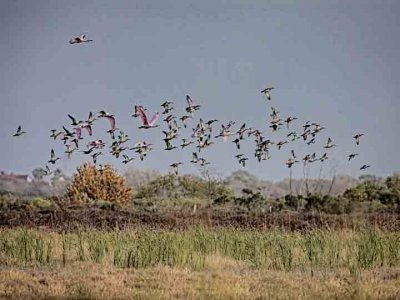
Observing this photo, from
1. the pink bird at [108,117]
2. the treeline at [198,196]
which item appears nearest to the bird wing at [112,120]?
the pink bird at [108,117]

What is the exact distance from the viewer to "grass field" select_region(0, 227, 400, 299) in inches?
469

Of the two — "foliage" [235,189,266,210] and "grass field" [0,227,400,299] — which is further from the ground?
"foliage" [235,189,266,210]

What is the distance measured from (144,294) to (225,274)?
7.73 feet

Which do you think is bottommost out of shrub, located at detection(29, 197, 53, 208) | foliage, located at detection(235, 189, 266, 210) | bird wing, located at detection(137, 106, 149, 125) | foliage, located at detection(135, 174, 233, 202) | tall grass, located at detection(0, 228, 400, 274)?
tall grass, located at detection(0, 228, 400, 274)

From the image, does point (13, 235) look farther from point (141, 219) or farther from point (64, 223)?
point (141, 219)

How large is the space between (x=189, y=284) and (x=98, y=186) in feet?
71.6

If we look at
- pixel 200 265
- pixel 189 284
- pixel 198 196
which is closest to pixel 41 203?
pixel 198 196

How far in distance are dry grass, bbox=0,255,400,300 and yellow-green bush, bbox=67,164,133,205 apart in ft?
63.0

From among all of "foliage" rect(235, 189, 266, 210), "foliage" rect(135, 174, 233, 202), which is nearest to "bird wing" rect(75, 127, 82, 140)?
"foliage" rect(235, 189, 266, 210)

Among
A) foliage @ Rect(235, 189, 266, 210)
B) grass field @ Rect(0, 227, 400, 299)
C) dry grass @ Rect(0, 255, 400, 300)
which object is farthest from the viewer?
foliage @ Rect(235, 189, 266, 210)

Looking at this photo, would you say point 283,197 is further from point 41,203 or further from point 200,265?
point 200,265

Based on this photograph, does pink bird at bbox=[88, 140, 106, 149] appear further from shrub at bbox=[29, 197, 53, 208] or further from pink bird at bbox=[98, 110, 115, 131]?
shrub at bbox=[29, 197, 53, 208]

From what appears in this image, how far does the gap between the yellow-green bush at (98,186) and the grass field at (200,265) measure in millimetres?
15159

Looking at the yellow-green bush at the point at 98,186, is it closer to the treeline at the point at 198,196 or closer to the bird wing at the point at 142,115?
the treeline at the point at 198,196
